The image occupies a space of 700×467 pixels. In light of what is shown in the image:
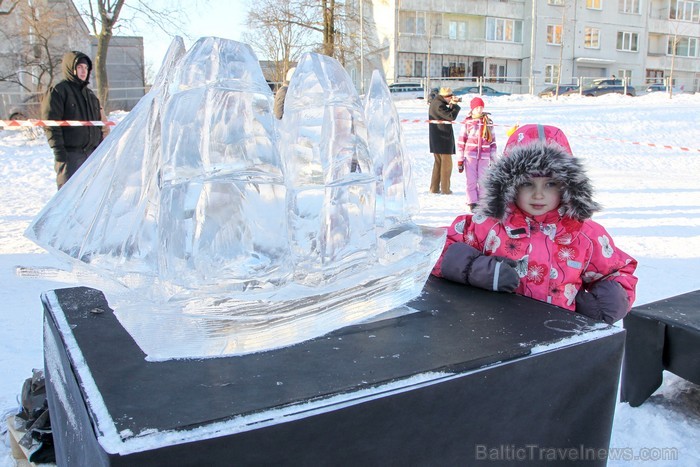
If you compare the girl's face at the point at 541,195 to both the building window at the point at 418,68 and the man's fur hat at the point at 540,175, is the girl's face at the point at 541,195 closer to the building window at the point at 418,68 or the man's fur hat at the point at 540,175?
the man's fur hat at the point at 540,175

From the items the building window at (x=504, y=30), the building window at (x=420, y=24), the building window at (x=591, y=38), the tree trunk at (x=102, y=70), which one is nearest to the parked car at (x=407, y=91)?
the building window at (x=420, y=24)

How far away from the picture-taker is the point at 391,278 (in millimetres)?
1624

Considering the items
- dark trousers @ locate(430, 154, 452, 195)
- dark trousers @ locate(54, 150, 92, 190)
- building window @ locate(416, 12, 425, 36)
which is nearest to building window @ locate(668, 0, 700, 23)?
building window @ locate(416, 12, 425, 36)

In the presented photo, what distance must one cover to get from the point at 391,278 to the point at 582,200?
835mm

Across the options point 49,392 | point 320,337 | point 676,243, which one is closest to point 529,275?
point 320,337

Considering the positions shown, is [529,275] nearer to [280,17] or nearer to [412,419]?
[412,419]

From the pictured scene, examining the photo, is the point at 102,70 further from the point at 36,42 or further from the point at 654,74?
the point at 654,74

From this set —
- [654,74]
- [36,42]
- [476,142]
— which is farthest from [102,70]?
[654,74]

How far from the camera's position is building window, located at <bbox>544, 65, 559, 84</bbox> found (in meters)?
37.2

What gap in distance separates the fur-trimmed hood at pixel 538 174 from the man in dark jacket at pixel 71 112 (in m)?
4.39

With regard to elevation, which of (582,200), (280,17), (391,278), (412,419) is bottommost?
(412,419)

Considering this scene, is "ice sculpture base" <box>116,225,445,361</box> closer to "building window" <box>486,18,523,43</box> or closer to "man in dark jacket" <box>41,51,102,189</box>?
"man in dark jacket" <box>41,51,102,189</box>

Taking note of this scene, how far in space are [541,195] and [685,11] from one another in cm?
4866

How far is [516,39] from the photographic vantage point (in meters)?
37.9
